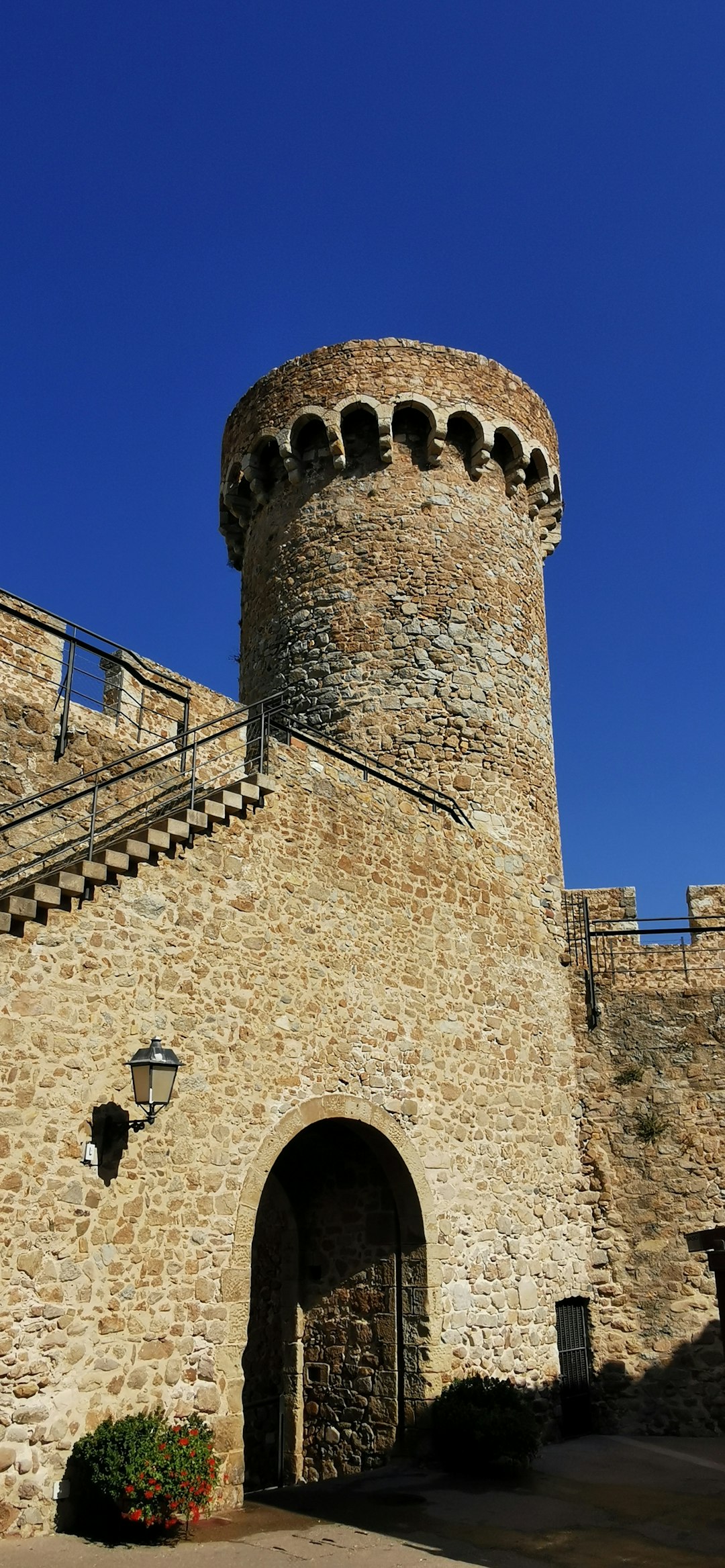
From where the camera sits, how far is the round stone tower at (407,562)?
15281 mm

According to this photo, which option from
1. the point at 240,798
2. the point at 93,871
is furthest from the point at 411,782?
the point at 93,871

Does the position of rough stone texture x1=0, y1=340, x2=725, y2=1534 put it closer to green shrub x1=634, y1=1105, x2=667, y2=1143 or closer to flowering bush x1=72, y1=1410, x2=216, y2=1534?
green shrub x1=634, y1=1105, x2=667, y2=1143

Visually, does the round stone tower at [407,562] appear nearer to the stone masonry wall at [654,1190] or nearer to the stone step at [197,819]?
the stone masonry wall at [654,1190]

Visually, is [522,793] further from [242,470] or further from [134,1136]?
[134,1136]

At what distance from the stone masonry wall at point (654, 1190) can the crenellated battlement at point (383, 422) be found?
758 centimetres

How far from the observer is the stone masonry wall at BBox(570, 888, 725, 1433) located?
13.8 m

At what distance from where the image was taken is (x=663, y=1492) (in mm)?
10766

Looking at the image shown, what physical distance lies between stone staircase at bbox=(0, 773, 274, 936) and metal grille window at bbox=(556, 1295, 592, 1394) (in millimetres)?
7569

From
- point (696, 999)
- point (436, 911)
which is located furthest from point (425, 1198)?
point (696, 999)

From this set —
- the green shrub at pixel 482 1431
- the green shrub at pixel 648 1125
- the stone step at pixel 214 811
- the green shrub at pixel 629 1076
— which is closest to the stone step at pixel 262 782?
the stone step at pixel 214 811

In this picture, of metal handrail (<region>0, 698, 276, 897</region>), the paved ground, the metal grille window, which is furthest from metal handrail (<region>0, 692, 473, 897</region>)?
the metal grille window

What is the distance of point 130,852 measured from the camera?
9.34 m

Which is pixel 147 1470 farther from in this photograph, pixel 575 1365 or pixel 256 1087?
pixel 575 1365

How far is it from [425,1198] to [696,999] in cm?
531
